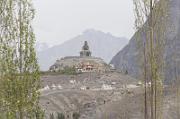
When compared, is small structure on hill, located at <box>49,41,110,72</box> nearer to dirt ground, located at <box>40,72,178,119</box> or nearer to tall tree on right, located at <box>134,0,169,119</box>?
dirt ground, located at <box>40,72,178,119</box>

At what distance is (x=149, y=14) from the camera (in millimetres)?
23609

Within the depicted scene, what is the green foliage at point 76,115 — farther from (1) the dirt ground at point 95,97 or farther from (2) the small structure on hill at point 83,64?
(2) the small structure on hill at point 83,64

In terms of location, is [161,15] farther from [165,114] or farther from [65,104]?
[65,104]

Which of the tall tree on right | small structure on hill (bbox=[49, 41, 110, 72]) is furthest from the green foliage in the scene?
the tall tree on right

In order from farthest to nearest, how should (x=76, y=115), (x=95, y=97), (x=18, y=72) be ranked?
(x=95, y=97)
(x=76, y=115)
(x=18, y=72)

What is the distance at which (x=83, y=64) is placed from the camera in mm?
125000

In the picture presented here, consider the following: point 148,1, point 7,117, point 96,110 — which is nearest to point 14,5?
point 7,117

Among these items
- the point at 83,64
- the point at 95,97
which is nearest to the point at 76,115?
the point at 95,97

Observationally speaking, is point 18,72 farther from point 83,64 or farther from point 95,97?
point 83,64

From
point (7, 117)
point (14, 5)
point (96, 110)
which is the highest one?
point (14, 5)

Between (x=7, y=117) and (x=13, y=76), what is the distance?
71.4 inches

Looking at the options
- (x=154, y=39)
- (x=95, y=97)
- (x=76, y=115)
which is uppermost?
(x=154, y=39)

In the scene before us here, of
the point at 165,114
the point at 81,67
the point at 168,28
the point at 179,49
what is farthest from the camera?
the point at 179,49

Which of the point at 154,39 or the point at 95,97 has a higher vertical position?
the point at 154,39
